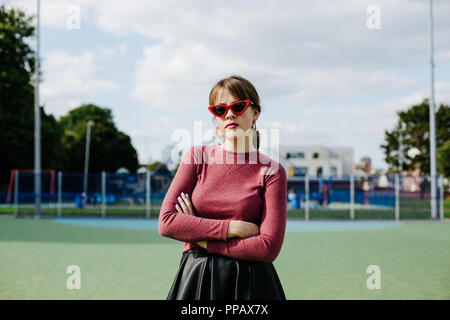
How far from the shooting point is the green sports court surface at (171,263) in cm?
648

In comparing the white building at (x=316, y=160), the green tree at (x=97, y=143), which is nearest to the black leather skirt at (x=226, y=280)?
the green tree at (x=97, y=143)

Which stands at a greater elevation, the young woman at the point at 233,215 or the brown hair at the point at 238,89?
the brown hair at the point at 238,89

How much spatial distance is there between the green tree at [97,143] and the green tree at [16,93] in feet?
61.7

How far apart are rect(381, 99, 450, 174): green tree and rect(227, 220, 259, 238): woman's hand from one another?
202 feet

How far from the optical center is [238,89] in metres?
2.10

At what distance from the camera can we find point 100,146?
5962 centimetres

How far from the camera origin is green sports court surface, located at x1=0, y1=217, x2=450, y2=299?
6477 millimetres

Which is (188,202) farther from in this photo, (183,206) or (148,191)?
(148,191)

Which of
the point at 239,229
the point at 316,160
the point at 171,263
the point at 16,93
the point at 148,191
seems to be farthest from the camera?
the point at 316,160

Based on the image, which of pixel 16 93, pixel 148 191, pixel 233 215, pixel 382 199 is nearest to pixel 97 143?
pixel 16 93

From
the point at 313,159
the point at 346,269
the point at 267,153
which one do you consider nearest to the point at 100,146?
the point at 313,159

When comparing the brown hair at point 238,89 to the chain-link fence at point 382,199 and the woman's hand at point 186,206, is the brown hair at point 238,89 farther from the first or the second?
the chain-link fence at point 382,199

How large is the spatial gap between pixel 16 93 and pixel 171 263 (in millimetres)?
25410

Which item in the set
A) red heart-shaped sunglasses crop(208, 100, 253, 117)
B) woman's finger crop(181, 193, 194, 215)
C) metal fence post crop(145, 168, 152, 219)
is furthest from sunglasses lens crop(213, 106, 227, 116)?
metal fence post crop(145, 168, 152, 219)
